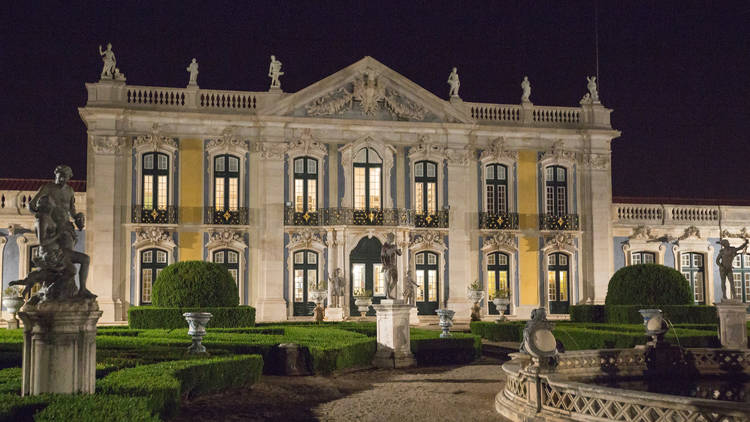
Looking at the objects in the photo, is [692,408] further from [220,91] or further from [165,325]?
[220,91]

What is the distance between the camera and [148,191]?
1042 inches

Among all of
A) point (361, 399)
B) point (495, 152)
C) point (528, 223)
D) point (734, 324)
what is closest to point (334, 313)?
point (528, 223)

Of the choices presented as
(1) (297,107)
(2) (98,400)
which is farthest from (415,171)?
(2) (98,400)

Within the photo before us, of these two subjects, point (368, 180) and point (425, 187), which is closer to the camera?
point (368, 180)

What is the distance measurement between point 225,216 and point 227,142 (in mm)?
2518

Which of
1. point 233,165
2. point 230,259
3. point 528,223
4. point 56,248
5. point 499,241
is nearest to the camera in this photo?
point 56,248

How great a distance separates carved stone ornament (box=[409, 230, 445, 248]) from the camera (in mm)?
27594

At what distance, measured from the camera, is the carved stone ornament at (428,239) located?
90.5 ft

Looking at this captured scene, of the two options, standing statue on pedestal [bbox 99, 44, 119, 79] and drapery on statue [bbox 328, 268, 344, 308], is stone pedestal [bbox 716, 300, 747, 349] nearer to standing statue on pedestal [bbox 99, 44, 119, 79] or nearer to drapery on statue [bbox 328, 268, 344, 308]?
drapery on statue [bbox 328, 268, 344, 308]

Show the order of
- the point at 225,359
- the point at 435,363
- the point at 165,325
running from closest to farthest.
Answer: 1. the point at 225,359
2. the point at 435,363
3. the point at 165,325

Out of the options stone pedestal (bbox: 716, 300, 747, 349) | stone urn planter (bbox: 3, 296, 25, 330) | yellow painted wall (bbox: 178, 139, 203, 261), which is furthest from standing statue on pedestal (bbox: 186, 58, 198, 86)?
stone pedestal (bbox: 716, 300, 747, 349)

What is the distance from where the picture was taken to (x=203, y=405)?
9734mm

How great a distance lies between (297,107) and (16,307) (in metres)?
11.2

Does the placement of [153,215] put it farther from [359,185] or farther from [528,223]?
[528,223]
